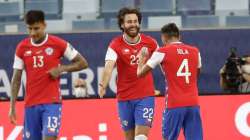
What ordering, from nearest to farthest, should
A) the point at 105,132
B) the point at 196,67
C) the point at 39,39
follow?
the point at 39,39 → the point at 196,67 → the point at 105,132

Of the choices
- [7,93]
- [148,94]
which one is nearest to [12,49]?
[7,93]

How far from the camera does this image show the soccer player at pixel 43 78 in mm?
8922

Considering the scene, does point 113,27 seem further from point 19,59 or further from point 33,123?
point 33,123

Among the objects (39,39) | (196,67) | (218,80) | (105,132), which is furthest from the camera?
(218,80)

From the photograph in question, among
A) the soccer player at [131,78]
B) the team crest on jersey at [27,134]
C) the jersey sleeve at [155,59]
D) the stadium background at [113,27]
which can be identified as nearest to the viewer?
the team crest on jersey at [27,134]

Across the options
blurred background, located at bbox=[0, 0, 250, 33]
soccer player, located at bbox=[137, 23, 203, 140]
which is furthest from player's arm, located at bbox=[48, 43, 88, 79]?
blurred background, located at bbox=[0, 0, 250, 33]

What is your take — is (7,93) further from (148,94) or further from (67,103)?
(148,94)

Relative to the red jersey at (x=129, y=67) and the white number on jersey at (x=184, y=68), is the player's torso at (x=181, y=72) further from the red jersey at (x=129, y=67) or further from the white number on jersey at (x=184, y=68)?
the red jersey at (x=129, y=67)

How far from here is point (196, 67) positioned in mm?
9688

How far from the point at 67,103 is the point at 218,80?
3.15 meters

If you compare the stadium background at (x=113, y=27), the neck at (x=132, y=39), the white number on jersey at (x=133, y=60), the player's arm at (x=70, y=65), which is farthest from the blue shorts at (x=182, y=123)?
the stadium background at (x=113, y=27)

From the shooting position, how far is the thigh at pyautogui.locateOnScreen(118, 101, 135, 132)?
10195 millimetres

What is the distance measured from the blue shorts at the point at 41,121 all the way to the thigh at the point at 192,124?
5.24 feet

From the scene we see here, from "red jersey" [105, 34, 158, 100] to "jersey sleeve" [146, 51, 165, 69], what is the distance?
0.55 m
